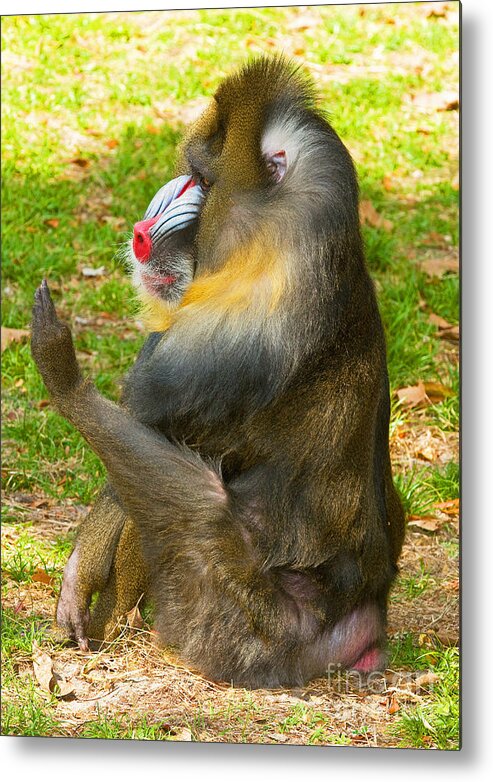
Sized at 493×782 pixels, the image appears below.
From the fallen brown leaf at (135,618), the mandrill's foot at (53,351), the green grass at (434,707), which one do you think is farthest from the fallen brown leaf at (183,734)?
the mandrill's foot at (53,351)

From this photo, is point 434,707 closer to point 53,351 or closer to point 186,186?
point 53,351

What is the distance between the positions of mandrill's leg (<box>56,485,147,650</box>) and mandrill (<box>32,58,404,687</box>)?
0.22 m

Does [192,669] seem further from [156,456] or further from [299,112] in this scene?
[299,112]

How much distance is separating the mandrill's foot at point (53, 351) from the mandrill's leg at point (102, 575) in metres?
0.52

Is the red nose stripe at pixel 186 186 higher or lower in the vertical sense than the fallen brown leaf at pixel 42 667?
higher

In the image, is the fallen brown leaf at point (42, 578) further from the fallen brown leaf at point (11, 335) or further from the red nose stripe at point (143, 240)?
the fallen brown leaf at point (11, 335)

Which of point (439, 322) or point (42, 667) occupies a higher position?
point (439, 322)

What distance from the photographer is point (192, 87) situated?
6.82 metres

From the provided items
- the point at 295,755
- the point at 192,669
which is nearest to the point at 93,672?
the point at 192,669

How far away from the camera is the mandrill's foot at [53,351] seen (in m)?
4.01

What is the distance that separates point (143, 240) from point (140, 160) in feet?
9.52

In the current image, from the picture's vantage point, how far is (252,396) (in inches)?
156

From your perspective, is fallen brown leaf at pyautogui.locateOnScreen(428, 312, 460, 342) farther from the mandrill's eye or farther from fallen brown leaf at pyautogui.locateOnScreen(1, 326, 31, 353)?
the mandrill's eye

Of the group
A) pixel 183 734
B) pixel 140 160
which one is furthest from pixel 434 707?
pixel 140 160
